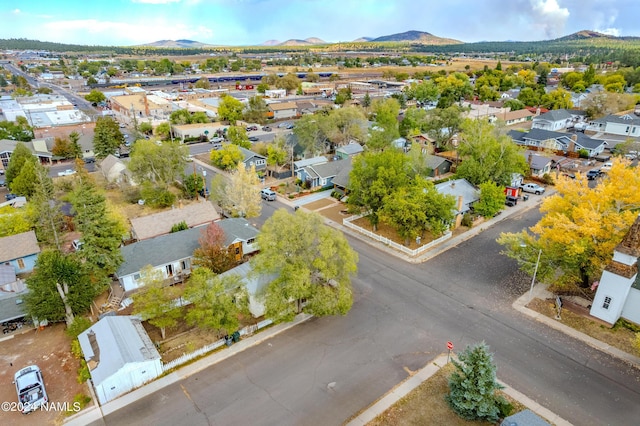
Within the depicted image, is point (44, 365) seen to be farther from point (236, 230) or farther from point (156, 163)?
point (156, 163)

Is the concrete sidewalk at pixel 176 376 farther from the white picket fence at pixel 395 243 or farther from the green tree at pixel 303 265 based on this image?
the white picket fence at pixel 395 243

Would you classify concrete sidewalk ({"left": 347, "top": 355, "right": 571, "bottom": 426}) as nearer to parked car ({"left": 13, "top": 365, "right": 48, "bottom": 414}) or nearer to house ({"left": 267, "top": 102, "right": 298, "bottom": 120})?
parked car ({"left": 13, "top": 365, "right": 48, "bottom": 414})

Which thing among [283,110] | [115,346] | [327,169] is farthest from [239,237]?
[283,110]

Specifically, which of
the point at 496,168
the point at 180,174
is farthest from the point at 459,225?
the point at 180,174

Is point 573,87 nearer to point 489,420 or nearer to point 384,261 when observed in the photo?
point 384,261

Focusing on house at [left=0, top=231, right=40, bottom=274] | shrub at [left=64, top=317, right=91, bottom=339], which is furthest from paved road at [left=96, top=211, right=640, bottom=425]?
house at [left=0, top=231, right=40, bottom=274]

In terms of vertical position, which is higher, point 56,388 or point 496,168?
point 496,168

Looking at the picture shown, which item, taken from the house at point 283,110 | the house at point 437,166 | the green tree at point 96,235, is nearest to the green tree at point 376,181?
the house at point 437,166
